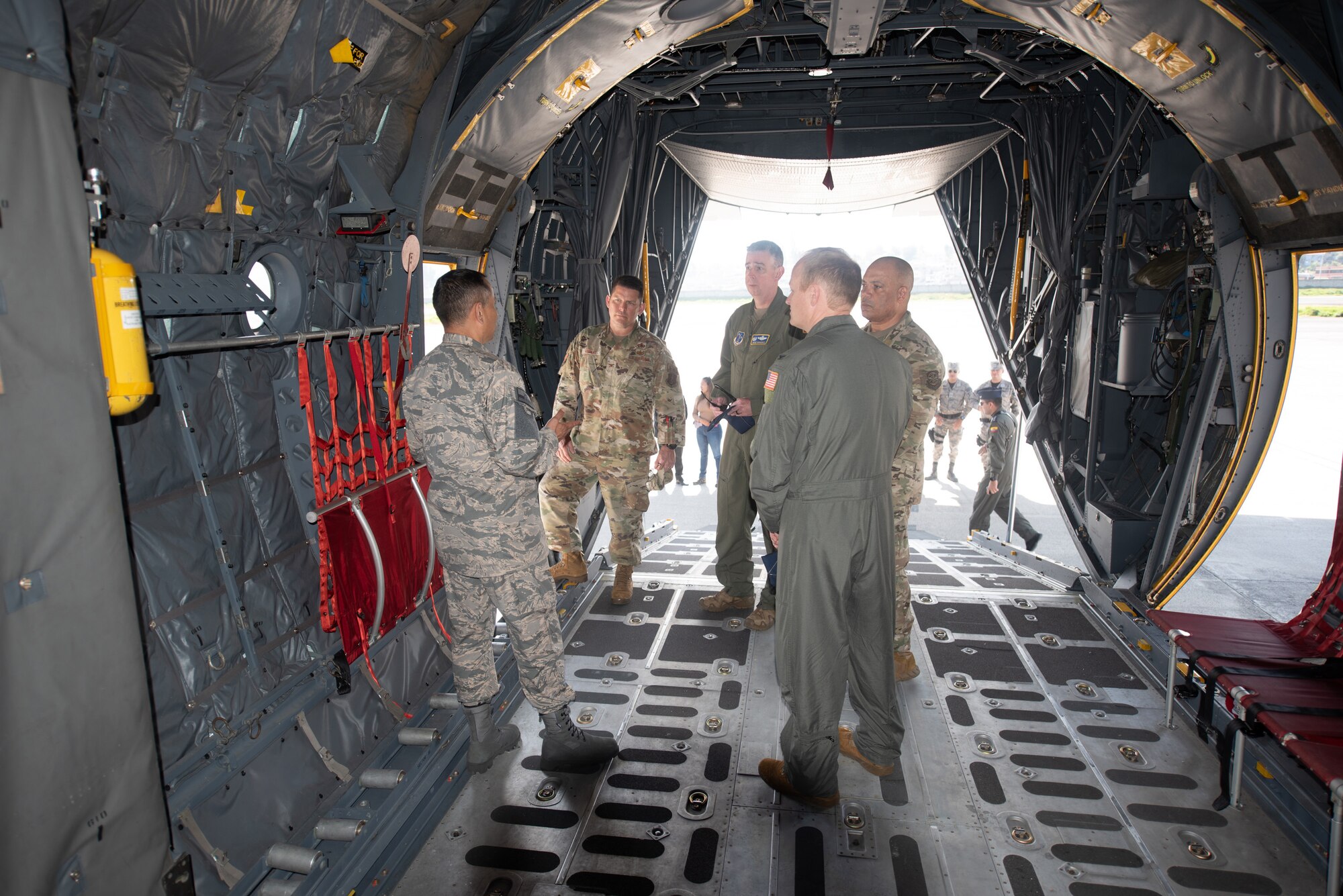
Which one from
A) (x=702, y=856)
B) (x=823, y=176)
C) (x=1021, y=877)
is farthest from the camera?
(x=823, y=176)

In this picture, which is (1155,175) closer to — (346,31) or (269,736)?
(346,31)

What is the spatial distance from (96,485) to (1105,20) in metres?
4.08

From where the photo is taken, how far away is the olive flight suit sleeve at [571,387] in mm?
4449

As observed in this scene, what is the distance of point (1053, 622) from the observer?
4.16m

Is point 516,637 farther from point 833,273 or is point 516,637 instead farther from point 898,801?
point 833,273

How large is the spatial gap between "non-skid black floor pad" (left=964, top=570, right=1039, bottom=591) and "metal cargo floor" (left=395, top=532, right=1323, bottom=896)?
720 mm

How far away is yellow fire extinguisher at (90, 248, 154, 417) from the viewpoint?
1681 mm

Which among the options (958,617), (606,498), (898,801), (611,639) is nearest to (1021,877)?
(898,801)

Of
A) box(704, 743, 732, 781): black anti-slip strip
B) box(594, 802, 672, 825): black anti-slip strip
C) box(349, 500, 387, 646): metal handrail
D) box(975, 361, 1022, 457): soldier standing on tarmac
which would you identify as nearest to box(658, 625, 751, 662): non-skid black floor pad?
box(704, 743, 732, 781): black anti-slip strip

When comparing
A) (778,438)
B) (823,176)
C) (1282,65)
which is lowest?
(778,438)

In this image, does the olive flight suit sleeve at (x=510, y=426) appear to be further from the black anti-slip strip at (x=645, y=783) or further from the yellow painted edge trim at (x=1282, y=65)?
the yellow painted edge trim at (x=1282, y=65)

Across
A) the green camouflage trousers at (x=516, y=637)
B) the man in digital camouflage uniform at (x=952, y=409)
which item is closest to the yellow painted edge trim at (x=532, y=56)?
the green camouflage trousers at (x=516, y=637)

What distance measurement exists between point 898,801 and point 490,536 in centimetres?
187

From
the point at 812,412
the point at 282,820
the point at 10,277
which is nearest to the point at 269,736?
the point at 282,820
